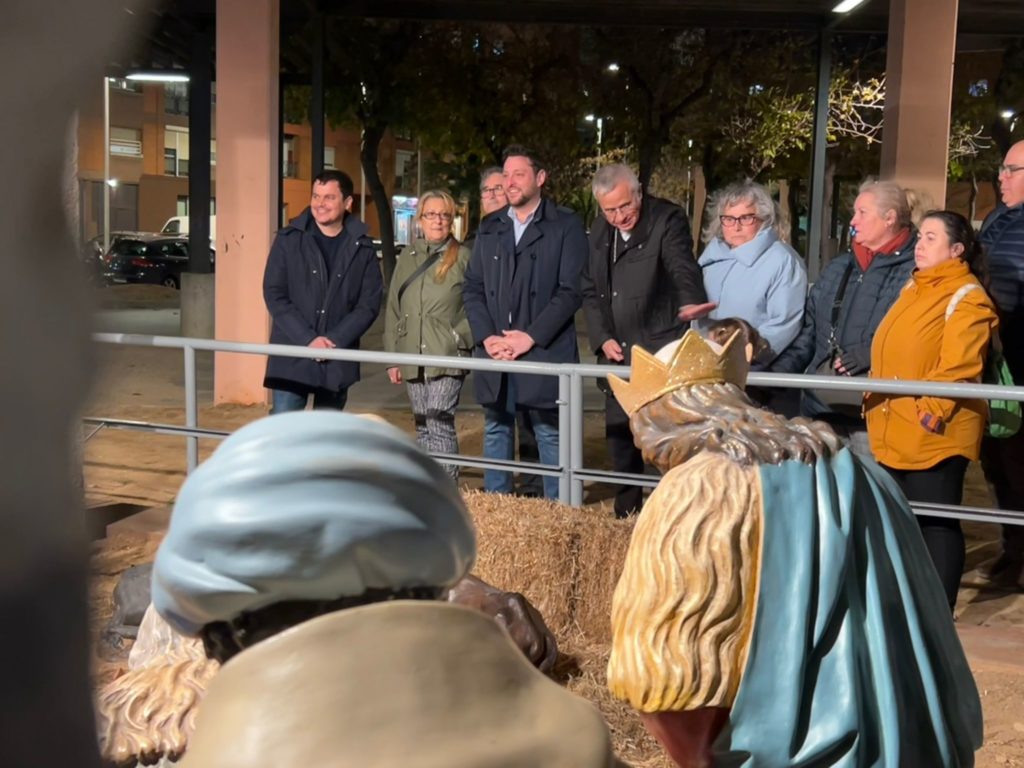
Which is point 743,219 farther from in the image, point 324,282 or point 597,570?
point 324,282

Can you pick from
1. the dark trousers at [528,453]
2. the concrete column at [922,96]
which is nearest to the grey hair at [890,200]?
the dark trousers at [528,453]

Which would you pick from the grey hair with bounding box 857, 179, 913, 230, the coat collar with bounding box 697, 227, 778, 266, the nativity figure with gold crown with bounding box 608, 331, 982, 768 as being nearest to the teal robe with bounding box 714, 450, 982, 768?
the nativity figure with gold crown with bounding box 608, 331, 982, 768

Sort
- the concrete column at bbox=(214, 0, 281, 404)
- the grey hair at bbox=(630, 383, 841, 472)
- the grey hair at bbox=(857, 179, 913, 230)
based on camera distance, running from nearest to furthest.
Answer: the grey hair at bbox=(630, 383, 841, 472)
the grey hair at bbox=(857, 179, 913, 230)
the concrete column at bbox=(214, 0, 281, 404)

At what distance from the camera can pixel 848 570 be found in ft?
5.86

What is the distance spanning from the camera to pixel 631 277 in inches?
207

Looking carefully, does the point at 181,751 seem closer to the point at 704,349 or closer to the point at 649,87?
the point at 704,349

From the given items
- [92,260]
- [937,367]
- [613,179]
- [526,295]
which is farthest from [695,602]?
[526,295]

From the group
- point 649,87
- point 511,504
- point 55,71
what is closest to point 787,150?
point 649,87

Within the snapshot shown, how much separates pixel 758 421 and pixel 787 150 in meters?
22.5

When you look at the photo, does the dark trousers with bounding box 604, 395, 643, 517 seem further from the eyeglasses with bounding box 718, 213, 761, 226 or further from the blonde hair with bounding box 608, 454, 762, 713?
the blonde hair with bounding box 608, 454, 762, 713

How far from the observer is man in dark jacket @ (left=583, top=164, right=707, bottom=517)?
16.9ft

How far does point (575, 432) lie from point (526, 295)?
1032mm

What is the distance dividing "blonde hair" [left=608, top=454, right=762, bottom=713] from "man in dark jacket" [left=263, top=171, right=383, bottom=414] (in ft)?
13.6

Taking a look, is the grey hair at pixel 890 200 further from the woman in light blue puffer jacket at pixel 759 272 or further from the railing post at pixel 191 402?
the railing post at pixel 191 402
